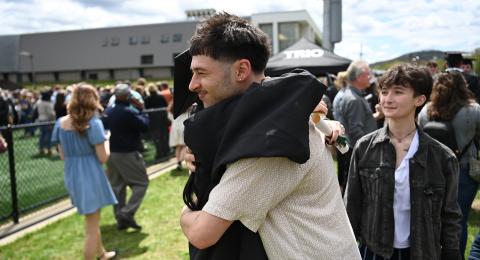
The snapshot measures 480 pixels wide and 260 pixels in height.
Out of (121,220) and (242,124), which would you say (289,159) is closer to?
(242,124)

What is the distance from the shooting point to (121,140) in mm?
5754

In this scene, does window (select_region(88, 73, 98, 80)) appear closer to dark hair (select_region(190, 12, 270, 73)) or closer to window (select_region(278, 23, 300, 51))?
window (select_region(278, 23, 300, 51))

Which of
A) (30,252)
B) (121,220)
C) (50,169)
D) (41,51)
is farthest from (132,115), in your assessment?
(41,51)

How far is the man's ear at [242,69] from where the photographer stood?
1.35 meters

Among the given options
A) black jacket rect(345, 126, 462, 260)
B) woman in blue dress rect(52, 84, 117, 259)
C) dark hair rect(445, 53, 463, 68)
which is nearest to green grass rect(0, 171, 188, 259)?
woman in blue dress rect(52, 84, 117, 259)

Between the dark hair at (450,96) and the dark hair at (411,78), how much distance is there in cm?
120

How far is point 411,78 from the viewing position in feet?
8.93

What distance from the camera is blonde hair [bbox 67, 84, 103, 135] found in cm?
430

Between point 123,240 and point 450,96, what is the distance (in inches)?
170

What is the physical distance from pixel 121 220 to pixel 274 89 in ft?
17.1

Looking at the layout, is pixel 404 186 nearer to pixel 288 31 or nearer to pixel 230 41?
pixel 230 41

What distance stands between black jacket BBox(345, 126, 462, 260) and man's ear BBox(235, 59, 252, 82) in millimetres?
1579

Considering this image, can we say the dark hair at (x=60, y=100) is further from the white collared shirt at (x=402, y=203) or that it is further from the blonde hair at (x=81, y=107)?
the white collared shirt at (x=402, y=203)

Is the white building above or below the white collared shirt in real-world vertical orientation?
above
